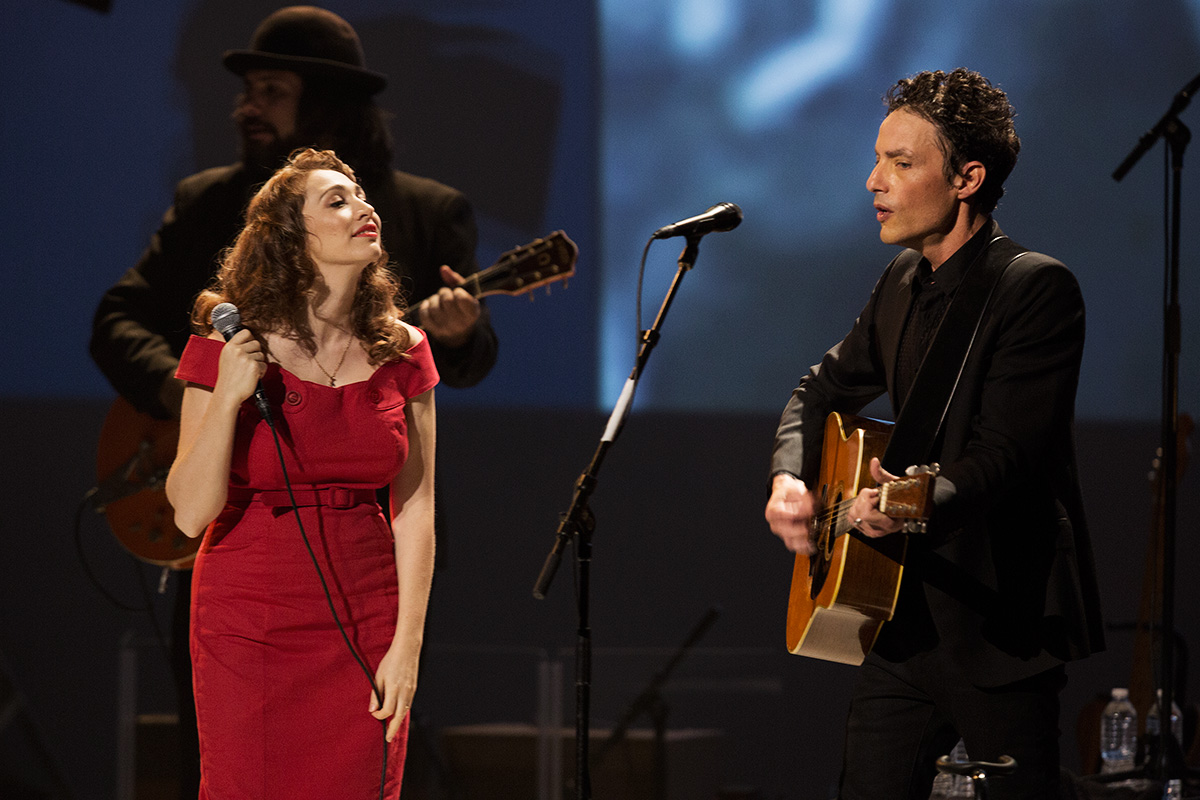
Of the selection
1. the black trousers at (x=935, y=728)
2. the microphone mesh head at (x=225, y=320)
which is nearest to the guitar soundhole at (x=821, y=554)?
the black trousers at (x=935, y=728)

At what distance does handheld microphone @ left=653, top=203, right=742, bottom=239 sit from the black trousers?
103 cm

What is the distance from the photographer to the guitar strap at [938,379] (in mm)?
2033

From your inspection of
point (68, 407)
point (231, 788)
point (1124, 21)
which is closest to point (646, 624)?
point (68, 407)

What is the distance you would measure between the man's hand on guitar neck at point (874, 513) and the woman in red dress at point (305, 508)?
0.93 meters

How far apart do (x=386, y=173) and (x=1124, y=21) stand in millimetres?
3369

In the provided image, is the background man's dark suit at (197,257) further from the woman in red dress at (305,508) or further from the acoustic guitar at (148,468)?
the woman in red dress at (305,508)

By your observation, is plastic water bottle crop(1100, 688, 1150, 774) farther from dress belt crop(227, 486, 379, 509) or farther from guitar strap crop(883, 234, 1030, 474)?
dress belt crop(227, 486, 379, 509)

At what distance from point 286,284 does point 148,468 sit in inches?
66.3

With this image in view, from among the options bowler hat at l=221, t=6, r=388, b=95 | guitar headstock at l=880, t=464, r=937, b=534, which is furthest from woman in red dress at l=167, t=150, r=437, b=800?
bowler hat at l=221, t=6, r=388, b=95

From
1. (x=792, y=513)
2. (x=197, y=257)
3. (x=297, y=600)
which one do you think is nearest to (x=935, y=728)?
(x=792, y=513)

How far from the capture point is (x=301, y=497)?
90.4 inches

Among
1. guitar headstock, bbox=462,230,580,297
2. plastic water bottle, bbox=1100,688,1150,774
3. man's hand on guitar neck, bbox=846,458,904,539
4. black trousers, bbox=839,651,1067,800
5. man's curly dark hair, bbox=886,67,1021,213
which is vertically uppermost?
man's curly dark hair, bbox=886,67,1021,213

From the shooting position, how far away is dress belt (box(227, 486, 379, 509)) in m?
2.29

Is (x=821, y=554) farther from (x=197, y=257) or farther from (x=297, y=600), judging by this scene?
(x=197, y=257)
